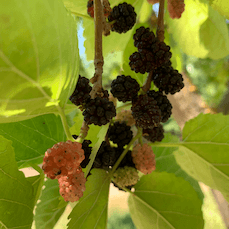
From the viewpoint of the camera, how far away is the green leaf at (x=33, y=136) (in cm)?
34

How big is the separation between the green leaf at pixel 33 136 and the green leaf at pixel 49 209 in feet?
0.30

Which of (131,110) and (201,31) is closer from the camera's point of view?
(131,110)

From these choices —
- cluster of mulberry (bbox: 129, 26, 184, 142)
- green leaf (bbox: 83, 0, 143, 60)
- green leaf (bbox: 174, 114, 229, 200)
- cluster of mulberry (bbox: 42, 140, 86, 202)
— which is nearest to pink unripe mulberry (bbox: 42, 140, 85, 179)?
cluster of mulberry (bbox: 42, 140, 86, 202)

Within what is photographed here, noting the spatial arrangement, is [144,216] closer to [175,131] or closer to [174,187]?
[174,187]

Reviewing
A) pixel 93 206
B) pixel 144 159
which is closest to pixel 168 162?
pixel 144 159

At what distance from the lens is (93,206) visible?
32 cm

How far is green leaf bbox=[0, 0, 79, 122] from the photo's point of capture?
14 cm

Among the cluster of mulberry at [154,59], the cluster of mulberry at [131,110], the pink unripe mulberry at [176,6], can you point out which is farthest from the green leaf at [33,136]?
the pink unripe mulberry at [176,6]

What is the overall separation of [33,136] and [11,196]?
0.43 feet

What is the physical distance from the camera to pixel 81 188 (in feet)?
0.82

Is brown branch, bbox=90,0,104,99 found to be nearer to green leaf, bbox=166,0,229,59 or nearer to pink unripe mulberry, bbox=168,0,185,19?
pink unripe mulberry, bbox=168,0,185,19

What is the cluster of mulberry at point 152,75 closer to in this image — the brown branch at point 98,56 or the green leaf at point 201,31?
the brown branch at point 98,56

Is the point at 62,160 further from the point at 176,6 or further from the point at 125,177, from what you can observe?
the point at 176,6

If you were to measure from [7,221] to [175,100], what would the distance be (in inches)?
86.5
